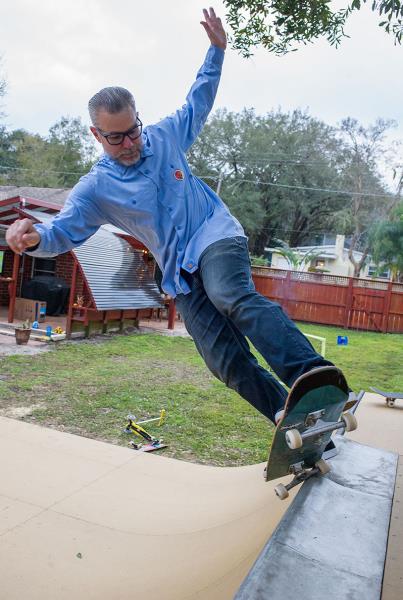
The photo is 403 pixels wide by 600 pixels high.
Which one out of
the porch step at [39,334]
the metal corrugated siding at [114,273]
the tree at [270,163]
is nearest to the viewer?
the porch step at [39,334]

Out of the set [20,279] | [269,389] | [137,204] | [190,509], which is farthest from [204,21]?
[20,279]

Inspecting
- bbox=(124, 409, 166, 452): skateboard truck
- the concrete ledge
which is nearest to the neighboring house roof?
bbox=(124, 409, 166, 452): skateboard truck

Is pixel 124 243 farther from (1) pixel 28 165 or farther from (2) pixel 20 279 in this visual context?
(1) pixel 28 165

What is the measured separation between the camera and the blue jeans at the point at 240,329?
2172 millimetres

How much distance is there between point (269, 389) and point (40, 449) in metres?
2.72

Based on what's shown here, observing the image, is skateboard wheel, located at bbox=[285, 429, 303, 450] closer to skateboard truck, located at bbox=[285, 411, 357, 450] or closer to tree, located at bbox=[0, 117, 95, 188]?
skateboard truck, located at bbox=[285, 411, 357, 450]

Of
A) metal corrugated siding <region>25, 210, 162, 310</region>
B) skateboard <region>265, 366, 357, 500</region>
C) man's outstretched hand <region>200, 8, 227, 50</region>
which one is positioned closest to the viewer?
skateboard <region>265, 366, 357, 500</region>

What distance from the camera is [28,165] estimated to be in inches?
1752

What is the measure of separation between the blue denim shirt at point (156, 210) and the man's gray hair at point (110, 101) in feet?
0.84

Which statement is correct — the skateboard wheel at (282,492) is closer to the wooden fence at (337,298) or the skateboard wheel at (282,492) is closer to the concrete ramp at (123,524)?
the concrete ramp at (123,524)

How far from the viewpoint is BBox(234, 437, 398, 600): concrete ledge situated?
1.60 metres

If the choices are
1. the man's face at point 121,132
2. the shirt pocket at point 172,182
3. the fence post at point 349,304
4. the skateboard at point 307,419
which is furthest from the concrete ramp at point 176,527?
the fence post at point 349,304

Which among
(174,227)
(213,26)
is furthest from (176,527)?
(213,26)

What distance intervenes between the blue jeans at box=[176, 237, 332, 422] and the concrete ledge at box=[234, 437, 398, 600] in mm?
481
